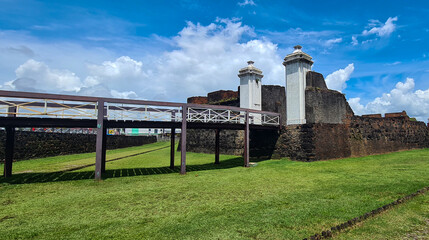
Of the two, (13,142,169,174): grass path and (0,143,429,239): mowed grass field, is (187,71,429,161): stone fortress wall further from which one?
(13,142,169,174): grass path

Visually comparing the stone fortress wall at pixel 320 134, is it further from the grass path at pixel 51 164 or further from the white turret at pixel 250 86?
the grass path at pixel 51 164

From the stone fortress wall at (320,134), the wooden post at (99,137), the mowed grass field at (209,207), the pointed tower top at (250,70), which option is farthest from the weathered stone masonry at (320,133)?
the wooden post at (99,137)

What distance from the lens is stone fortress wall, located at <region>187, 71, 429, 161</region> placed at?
46.7 feet

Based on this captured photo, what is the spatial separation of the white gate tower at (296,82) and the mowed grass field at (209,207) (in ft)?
19.6

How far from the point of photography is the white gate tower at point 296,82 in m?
14.7

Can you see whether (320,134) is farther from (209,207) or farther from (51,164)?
(51,164)

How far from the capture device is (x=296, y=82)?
1493 centimetres

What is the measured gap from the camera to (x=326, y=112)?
580 inches

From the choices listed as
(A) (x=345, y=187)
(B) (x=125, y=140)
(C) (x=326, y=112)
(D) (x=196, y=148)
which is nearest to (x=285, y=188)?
(A) (x=345, y=187)

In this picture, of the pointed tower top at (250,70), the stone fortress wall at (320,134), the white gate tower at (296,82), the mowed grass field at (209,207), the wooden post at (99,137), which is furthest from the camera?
the pointed tower top at (250,70)

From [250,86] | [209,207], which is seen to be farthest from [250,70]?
[209,207]

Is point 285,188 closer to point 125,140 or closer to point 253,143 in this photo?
point 253,143

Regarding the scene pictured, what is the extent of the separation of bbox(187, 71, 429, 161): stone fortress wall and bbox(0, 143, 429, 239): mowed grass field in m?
4.93

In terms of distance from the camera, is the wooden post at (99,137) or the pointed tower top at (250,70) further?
the pointed tower top at (250,70)
